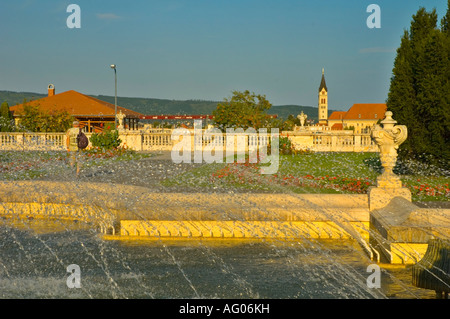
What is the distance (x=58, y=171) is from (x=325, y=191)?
11.2 metres

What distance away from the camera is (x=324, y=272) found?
25.6 feet

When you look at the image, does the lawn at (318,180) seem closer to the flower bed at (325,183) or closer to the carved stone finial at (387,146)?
the flower bed at (325,183)

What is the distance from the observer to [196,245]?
9.20 m

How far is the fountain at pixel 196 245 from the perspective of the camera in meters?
7.09

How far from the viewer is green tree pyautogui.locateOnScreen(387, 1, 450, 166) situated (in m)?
16.3

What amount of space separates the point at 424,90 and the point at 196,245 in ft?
36.0

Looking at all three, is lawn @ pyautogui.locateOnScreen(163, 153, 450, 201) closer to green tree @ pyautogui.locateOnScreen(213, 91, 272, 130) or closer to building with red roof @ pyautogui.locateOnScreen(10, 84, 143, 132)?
green tree @ pyautogui.locateOnScreen(213, 91, 272, 130)

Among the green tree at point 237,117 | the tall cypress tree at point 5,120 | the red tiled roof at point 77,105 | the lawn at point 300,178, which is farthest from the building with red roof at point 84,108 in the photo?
the lawn at point 300,178

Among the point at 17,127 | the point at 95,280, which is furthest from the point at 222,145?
the point at 95,280

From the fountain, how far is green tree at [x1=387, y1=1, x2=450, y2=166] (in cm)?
661

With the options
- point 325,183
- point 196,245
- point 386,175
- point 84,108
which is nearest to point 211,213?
point 196,245

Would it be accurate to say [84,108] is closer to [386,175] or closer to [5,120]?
[5,120]
